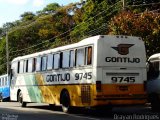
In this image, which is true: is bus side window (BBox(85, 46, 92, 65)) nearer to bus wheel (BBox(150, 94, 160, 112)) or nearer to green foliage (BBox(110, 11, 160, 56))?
bus wheel (BBox(150, 94, 160, 112))

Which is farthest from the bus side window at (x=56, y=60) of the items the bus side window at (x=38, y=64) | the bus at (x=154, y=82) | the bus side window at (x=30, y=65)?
the bus at (x=154, y=82)

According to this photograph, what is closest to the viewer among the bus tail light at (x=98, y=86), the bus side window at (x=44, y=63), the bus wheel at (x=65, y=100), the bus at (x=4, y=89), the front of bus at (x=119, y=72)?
the bus tail light at (x=98, y=86)

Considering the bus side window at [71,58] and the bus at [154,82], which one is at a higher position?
the bus side window at [71,58]

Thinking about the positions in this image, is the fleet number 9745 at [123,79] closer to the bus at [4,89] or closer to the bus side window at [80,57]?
the bus side window at [80,57]

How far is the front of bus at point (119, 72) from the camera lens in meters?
18.4

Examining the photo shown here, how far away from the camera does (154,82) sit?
795 inches

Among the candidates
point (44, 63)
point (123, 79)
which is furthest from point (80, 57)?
point (44, 63)

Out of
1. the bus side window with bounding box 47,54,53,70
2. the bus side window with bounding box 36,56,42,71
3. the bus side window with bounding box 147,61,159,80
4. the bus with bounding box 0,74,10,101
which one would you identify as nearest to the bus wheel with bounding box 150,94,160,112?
the bus side window with bounding box 147,61,159,80

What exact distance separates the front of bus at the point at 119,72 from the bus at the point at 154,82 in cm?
123

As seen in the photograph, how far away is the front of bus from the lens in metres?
18.4

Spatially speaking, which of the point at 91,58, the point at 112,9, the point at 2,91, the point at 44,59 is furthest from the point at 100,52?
the point at 112,9

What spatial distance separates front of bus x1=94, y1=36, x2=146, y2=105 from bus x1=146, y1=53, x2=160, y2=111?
1230mm

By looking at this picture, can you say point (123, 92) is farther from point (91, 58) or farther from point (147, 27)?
point (147, 27)

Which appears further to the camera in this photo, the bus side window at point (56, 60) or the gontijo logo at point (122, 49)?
the bus side window at point (56, 60)
